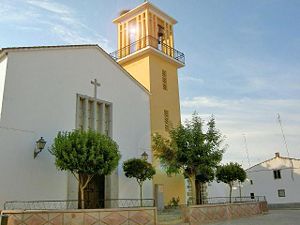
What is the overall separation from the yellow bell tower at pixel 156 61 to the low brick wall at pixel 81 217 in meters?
8.83

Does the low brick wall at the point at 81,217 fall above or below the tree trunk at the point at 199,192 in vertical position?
below

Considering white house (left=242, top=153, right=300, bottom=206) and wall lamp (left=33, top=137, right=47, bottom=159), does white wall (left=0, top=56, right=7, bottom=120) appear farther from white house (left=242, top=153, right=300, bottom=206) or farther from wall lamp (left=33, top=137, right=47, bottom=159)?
white house (left=242, top=153, right=300, bottom=206)

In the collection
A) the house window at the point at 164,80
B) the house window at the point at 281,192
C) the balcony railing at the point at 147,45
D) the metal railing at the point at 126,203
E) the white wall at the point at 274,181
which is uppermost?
the balcony railing at the point at 147,45

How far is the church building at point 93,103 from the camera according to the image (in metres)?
14.6

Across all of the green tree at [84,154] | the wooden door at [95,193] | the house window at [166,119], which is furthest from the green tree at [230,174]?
the green tree at [84,154]

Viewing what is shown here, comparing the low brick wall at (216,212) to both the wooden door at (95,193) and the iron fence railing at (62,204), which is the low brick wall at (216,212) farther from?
the wooden door at (95,193)

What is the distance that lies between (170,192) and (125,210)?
10.1 meters

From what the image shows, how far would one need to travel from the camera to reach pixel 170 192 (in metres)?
22.8

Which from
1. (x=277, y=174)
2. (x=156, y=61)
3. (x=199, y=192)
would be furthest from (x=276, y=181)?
(x=156, y=61)

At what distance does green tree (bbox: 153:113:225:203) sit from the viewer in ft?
62.5

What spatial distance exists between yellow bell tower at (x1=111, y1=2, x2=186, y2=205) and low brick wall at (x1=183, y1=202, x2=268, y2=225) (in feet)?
16.3

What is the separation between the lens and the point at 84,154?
1398cm

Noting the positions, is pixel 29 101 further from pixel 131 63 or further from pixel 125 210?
pixel 131 63

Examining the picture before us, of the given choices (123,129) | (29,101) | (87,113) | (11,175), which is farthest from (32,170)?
(123,129)
